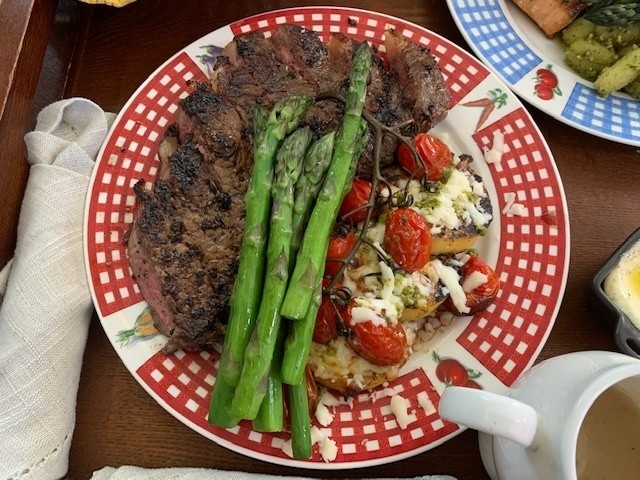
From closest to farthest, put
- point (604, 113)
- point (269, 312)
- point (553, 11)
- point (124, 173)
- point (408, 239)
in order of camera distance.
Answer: point (269, 312)
point (408, 239)
point (124, 173)
point (604, 113)
point (553, 11)

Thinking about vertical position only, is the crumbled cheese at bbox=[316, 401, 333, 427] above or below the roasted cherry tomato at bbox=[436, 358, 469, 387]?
below

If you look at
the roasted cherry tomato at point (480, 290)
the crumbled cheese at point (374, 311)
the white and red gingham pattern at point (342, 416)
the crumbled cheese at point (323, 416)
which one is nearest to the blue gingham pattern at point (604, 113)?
the roasted cherry tomato at point (480, 290)

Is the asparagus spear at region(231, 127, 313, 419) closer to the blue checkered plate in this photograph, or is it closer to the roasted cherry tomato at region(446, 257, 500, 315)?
the roasted cherry tomato at region(446, 257, 500, 315)

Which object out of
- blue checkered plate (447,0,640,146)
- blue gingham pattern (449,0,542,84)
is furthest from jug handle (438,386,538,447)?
blue gingham pattern (449,0,542,84)

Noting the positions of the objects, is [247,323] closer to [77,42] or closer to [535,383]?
[535,383]

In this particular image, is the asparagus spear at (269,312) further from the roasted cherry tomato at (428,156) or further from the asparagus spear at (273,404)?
the roasted cherry tomato at (428,156)

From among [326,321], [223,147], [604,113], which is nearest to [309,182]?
[223,147]

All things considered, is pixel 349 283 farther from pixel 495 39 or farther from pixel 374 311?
pixel 495 39
